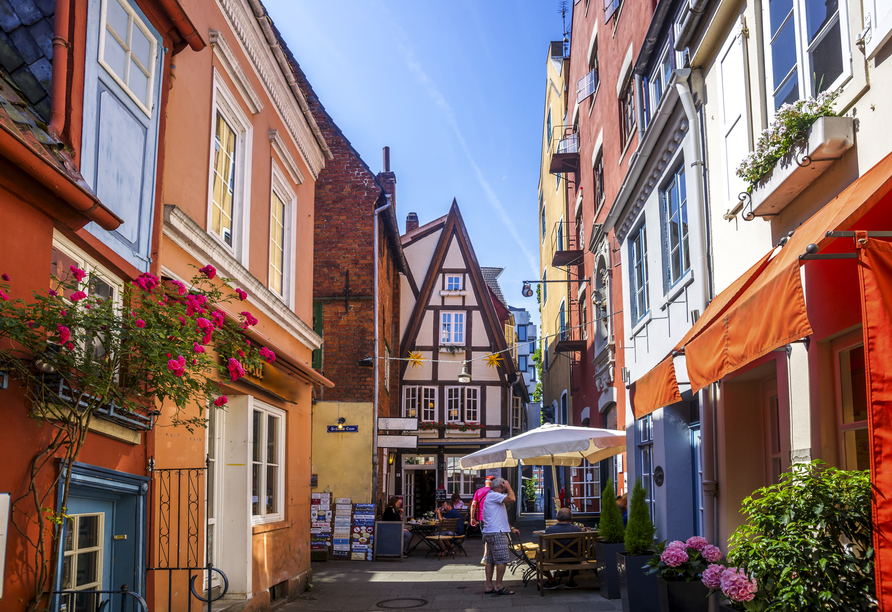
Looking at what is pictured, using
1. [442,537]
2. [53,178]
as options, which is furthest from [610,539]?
[53,178]

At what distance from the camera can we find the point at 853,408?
498 centimetres

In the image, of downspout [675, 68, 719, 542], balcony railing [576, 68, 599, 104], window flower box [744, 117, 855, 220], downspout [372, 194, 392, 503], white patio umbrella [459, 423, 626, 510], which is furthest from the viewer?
downspout [372, 194, 392, 503]

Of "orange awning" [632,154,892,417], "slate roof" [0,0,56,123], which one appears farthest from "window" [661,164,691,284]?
"slate roof" [0,0,56,123]

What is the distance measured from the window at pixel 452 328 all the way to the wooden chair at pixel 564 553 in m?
18.5

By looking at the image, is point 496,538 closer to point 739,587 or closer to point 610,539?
point 610,539

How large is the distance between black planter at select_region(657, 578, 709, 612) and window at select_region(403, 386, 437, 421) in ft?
73.7

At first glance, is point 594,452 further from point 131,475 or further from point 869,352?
point 869,352

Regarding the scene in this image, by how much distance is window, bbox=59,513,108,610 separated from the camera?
5.23 m

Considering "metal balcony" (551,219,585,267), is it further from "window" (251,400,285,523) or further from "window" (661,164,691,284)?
"window" (251,400,285,523)

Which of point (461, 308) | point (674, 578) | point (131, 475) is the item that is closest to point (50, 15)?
point (131, 475)

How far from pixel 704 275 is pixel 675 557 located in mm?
2971

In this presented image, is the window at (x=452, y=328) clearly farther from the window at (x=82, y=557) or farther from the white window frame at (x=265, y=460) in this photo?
the window at (x=82, y=557)

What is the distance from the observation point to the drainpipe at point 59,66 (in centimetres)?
502

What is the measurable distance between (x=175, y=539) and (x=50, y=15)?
4.36 metres
